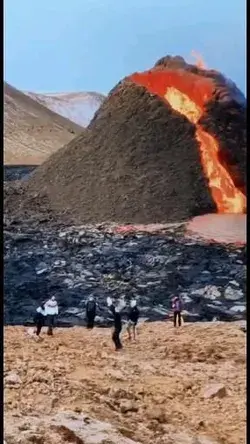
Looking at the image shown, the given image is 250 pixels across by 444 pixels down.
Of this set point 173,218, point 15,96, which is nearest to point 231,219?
point 173,218

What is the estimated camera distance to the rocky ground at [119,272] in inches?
601

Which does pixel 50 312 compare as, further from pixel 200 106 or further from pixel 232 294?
pixel 200 106

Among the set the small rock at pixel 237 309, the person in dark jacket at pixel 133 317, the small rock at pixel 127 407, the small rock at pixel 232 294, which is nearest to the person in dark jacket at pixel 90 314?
the person in dark jacket at pixel 133 317

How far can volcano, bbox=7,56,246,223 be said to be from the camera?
1012 inches

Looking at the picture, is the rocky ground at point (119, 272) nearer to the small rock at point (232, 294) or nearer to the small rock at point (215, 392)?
the small rock at point (232, 294)

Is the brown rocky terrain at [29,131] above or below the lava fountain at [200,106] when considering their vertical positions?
above

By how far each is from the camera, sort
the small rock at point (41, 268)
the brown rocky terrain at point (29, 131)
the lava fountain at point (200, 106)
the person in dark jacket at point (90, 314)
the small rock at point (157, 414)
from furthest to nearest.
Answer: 1. the brown rocky terrain at point (29, 131)
2. the lava fountain at point (200, 106)
3. the small rock at point (41, 268)
4. the person in dark jacket at point (90, 314)
5. the small rock at point (157, 414)

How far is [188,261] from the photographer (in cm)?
1889

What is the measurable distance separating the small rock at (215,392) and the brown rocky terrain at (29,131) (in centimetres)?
4156

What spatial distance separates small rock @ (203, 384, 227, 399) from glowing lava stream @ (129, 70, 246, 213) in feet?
53.6

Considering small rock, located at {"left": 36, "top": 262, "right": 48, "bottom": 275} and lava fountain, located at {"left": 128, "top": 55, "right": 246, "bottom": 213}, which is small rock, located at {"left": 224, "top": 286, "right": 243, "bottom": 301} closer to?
small rock, located at {"left": 36, "top": 262, "right": 48, "bottom": 275}

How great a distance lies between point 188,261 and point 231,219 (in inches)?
232

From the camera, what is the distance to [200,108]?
27.7 meters

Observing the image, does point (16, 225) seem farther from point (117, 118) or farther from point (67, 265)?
point (117, 118)
